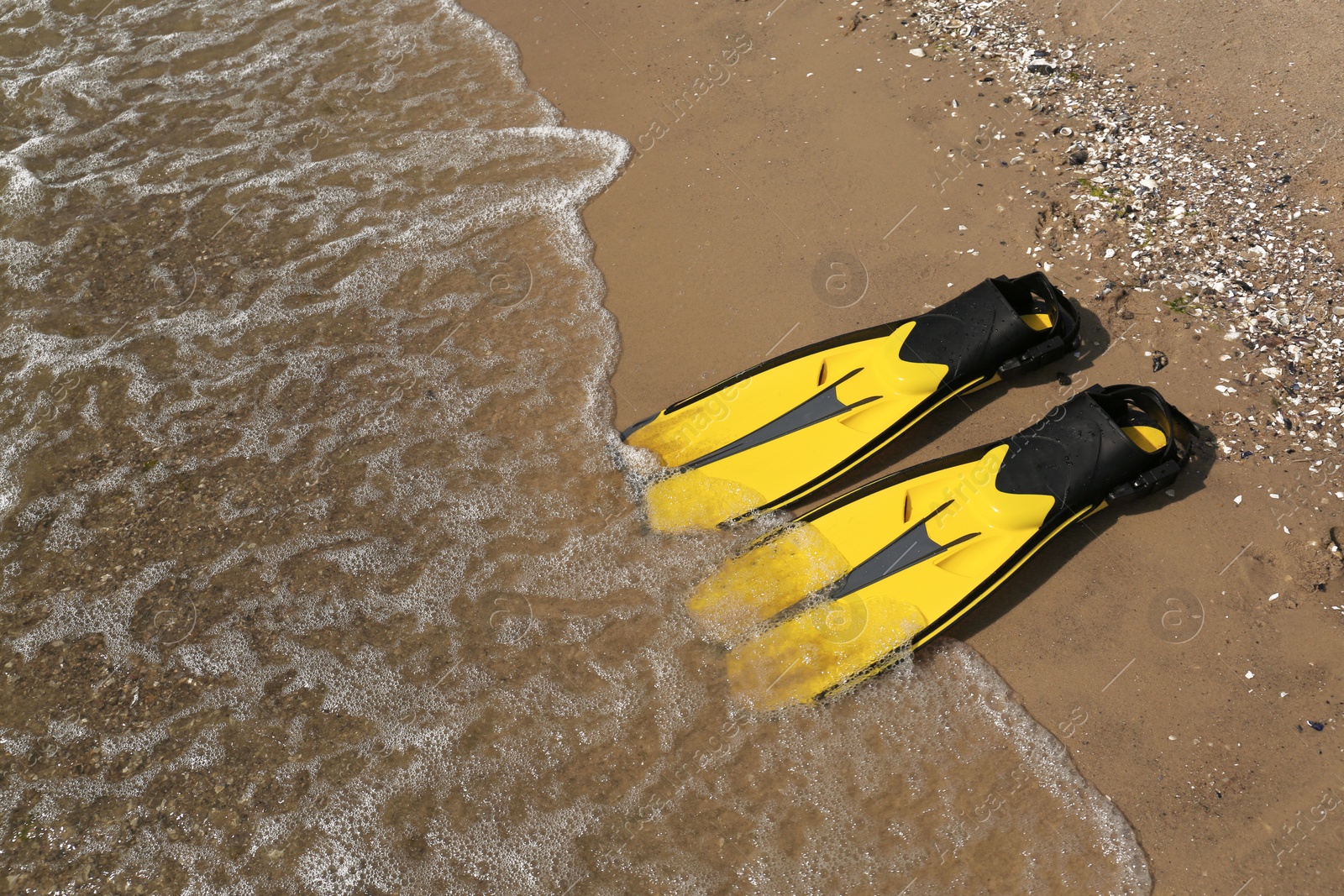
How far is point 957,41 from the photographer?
578 cm

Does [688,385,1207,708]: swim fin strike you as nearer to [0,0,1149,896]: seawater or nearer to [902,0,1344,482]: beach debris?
[0,0,1149,896]: seawater

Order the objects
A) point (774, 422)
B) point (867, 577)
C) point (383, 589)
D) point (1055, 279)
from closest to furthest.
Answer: point (867, 577) < point (383, 589) < point (774, 422) < point (1055, 279)

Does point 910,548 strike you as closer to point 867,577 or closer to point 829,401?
point 867,577

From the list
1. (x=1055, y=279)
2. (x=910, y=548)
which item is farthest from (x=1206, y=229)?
(x=910, y=548)

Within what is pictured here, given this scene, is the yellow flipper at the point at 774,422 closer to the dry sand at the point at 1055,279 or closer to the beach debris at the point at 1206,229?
the dry sand at the point at 1055,279

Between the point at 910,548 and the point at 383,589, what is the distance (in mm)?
2438

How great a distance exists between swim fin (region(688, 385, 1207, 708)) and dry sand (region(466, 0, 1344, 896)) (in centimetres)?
28

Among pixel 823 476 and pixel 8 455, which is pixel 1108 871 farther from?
pixel 8 455

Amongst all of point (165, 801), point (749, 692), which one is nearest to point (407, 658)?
point (165, 801)

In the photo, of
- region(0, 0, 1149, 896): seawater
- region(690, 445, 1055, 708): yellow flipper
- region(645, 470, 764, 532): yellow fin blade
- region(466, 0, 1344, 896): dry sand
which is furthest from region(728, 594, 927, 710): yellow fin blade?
region(645, 470, 764, 532): yellow fin blade

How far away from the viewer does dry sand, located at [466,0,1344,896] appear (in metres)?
3.28

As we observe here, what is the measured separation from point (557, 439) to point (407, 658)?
1.33m

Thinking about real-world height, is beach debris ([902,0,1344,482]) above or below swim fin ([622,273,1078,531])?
above

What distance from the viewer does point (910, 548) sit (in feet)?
11.8
